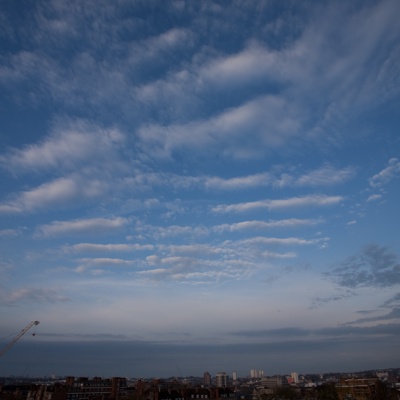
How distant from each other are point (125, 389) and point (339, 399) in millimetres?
85112

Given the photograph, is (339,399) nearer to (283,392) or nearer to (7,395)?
(283,392)

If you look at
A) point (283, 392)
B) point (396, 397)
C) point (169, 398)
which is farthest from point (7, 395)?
point (396, 397)

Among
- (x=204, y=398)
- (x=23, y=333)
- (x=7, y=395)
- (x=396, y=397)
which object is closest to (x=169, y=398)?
(x=204, y=398)

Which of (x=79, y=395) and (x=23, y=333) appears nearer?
(x=79, y=395)

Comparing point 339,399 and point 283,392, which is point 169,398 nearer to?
point 339,399

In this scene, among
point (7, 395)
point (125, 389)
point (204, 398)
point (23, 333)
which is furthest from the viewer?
point (23, 333)

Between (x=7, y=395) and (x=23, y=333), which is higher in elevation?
(x=23, y=333)

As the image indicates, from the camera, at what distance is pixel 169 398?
123000mm

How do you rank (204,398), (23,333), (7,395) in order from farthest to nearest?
(23,333), (7,395), (204,398)

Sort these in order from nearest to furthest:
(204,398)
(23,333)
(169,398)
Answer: (169,398), (204,398), (23,333)

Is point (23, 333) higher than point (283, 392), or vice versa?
point (23, 333)

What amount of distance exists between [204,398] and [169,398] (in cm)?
1534

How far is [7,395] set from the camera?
480 ft

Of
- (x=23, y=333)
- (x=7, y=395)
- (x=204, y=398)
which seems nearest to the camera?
(x=204, y=398)
